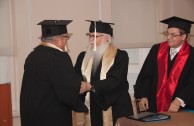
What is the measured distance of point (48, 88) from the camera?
2.93m

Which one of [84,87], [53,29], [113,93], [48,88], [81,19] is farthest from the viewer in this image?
[81,19]

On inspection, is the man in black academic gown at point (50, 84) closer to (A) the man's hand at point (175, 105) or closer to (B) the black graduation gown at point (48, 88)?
(B) the black graduation gown at point (48, 88)

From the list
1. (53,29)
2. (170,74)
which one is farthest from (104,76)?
(53,29)

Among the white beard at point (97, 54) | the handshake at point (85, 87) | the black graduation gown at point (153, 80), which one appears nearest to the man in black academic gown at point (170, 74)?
the black graduation gown at point (153, 80)

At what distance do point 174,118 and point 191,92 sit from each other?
2.93 feet

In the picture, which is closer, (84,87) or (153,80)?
(84,87)

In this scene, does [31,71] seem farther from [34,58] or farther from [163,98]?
[163,98]

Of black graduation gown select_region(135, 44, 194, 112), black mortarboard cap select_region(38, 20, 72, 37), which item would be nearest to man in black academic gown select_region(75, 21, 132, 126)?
black graduation gown select_region(135, 44, 194, 112)

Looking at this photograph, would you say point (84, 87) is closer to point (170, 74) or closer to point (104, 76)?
point (104, 76)

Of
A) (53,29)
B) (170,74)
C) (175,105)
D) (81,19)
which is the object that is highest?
(81,19)

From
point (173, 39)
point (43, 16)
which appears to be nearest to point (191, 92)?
point (173, 39)

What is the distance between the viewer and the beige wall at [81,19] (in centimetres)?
423

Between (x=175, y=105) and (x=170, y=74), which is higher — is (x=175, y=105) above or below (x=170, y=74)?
below

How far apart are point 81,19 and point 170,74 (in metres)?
1.89
